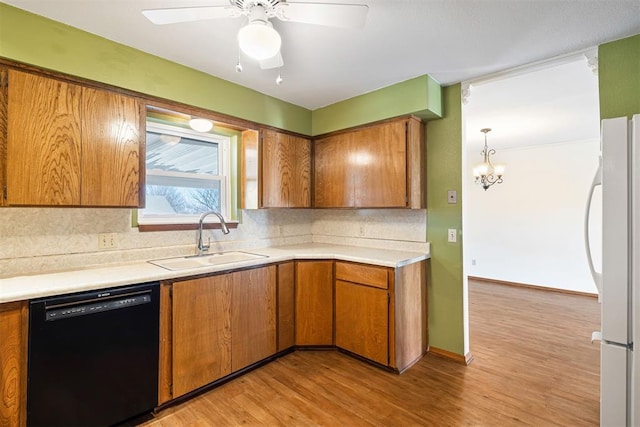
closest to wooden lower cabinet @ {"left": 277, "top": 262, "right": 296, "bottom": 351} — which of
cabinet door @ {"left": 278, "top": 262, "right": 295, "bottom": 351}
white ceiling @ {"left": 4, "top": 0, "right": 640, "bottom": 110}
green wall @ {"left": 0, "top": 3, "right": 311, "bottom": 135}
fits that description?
cabinet door @ {"left": 278, "top": 262, "right": 295, "bottom": 351}

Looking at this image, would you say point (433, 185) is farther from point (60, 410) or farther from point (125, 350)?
point (60, 410)

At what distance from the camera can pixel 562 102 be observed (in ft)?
10.4

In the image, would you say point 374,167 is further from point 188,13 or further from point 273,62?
point 188,13

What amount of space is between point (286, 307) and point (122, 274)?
1317 mm

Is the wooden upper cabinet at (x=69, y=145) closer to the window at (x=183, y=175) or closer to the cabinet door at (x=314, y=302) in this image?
the window at (x=183, y=175)

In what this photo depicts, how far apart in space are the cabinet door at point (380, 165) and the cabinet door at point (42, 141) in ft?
7.18

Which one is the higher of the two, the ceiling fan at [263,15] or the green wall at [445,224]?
the ceiling fan at [263,15]

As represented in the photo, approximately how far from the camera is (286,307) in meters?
2.68

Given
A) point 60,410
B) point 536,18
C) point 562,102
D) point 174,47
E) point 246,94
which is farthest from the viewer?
point 562,102

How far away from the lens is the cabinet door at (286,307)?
8.63ft

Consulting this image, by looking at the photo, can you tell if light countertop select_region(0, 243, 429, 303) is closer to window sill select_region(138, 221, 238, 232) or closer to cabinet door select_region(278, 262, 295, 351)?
cabinet door select_region(278, 262, 295, 351)

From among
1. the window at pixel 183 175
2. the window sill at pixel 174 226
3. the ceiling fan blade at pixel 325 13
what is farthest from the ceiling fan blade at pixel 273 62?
the window sill at pixel 174 226

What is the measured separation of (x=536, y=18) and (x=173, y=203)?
292 cm

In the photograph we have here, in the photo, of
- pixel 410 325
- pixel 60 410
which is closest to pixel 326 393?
pixel 410 325
